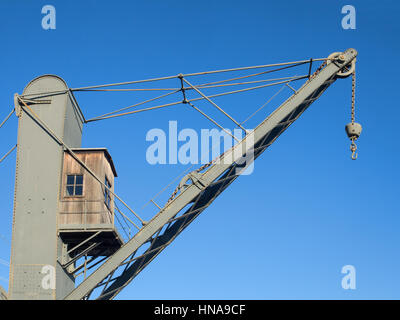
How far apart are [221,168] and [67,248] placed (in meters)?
5.68

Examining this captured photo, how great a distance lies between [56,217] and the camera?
22.1 meters

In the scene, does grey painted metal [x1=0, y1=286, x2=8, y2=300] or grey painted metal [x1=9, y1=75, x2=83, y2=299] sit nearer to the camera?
grey painted metal [x1=0, y1=286, x2=8, y2=300]

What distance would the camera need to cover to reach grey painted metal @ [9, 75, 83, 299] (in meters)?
21.5

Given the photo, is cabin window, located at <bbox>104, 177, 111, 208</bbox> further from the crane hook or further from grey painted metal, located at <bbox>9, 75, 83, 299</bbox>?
the crane hook

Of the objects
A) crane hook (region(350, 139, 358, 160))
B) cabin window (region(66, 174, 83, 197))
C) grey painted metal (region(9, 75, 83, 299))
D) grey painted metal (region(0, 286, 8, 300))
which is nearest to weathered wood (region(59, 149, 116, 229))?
cabin window (region(66, 174, 83, 197))

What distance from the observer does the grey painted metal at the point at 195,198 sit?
21.9 meters

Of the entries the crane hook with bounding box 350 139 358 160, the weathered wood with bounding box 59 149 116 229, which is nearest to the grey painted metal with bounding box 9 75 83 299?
the weathered wood with bounding box 59 149 116 229

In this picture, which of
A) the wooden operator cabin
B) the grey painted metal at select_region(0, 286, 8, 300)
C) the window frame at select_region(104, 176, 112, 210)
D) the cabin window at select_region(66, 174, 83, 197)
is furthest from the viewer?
the window frame at select_region(104, 176, 112, 210)

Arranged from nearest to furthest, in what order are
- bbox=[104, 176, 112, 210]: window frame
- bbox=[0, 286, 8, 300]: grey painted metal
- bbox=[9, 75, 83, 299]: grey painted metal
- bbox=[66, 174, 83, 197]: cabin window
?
bbox=[0, 286, 8, 300]: grey painted metal → bbox=[9, 75, 83, 299]: grey painted metal → bbox=[66, 174, 83, 197]: cabin window → bbox=[104, 176, 112, 210]: window frame

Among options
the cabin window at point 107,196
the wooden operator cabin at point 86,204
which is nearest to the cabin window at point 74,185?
the wooden operator cabin at point 86,204

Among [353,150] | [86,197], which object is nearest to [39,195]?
[86,197]

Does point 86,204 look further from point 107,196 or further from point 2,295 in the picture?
point 2,295

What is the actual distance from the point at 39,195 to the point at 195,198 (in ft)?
16.5

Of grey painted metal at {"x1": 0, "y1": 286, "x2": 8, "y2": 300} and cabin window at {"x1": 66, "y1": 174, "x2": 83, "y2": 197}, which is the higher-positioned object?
cabin window at {"x1": 66, "y1": 174, "x2": 83, "y2": 197}
